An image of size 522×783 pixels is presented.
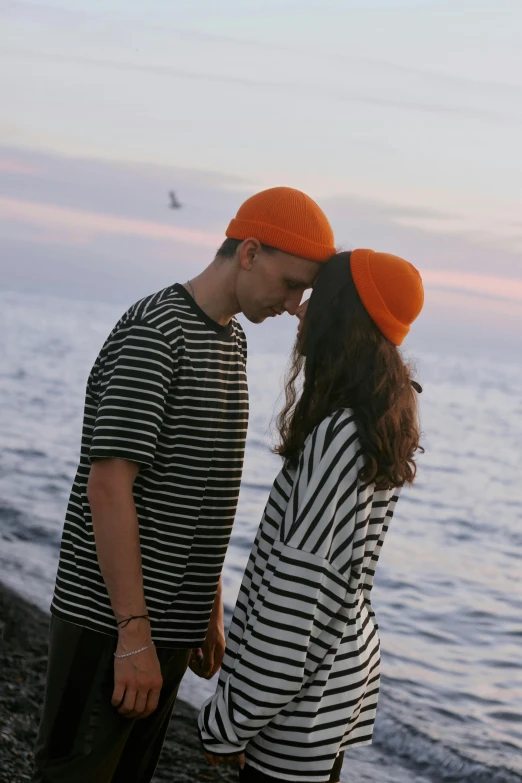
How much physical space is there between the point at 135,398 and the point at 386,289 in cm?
74

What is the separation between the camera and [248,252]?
2.78 metres

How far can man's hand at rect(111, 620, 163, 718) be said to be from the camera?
2562 millimetres

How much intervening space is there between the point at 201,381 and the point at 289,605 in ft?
2.46

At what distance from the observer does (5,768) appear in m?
4.10

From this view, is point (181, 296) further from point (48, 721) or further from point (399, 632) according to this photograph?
point (399, 632)

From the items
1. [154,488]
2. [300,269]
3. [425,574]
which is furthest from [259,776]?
[425,574]

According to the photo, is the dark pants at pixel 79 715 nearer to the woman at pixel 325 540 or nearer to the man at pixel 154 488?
the man at pixel 154 488

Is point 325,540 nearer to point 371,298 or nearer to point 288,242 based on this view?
point 371,298

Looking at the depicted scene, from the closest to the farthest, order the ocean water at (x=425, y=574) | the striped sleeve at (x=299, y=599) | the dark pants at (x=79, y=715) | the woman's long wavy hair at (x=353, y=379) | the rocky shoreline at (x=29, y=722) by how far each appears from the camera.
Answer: the striped sleeve at (x=299, y=599) < the woman's long wavy hair at (x=353, y=379) < the dark pants at (x=79, y=715) < the rocky shoreline at (x=29, y=722) < the ocean water at (x=425, y=574)

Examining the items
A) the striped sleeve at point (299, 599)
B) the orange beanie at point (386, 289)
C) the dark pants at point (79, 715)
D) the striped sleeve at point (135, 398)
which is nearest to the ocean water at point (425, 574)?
the orange beanie at point (386, 289)

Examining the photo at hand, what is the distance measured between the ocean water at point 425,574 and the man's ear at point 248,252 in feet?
2.14

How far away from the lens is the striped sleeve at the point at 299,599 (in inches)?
90.3

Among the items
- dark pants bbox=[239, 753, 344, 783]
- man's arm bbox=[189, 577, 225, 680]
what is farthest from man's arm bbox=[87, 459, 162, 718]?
man's arm bbox=[189, 577, 225, 680]

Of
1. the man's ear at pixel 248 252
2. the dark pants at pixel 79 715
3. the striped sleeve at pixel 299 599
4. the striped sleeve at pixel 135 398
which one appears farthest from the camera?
the man's ear at pixel 248 252
